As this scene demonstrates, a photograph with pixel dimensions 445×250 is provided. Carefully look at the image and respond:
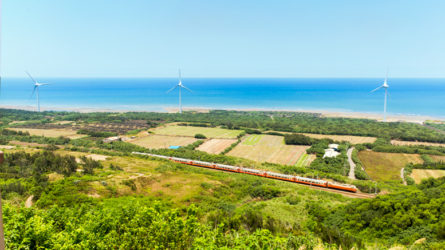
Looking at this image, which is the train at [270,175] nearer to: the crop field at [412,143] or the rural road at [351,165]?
the rural road at [351,165]

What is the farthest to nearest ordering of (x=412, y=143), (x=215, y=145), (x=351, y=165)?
(x=412, y=143)
(x=215, y=145)
(x=351, y=165)

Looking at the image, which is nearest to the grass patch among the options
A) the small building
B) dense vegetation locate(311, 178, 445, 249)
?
the small building

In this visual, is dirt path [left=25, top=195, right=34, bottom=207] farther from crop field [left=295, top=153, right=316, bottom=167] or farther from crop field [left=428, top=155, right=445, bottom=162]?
crop field [left=428, top=155, right=445, bottom=162]

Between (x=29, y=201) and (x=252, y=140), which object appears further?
(x=252, y=140)

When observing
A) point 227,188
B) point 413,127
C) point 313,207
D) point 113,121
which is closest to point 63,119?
point 113,121

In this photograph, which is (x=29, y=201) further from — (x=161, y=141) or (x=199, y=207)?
(x=161, y=141)

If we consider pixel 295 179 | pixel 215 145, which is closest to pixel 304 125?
pixel 215 145

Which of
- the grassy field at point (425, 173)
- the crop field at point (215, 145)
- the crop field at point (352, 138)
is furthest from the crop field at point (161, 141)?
the grassy field at point (425, 173)
